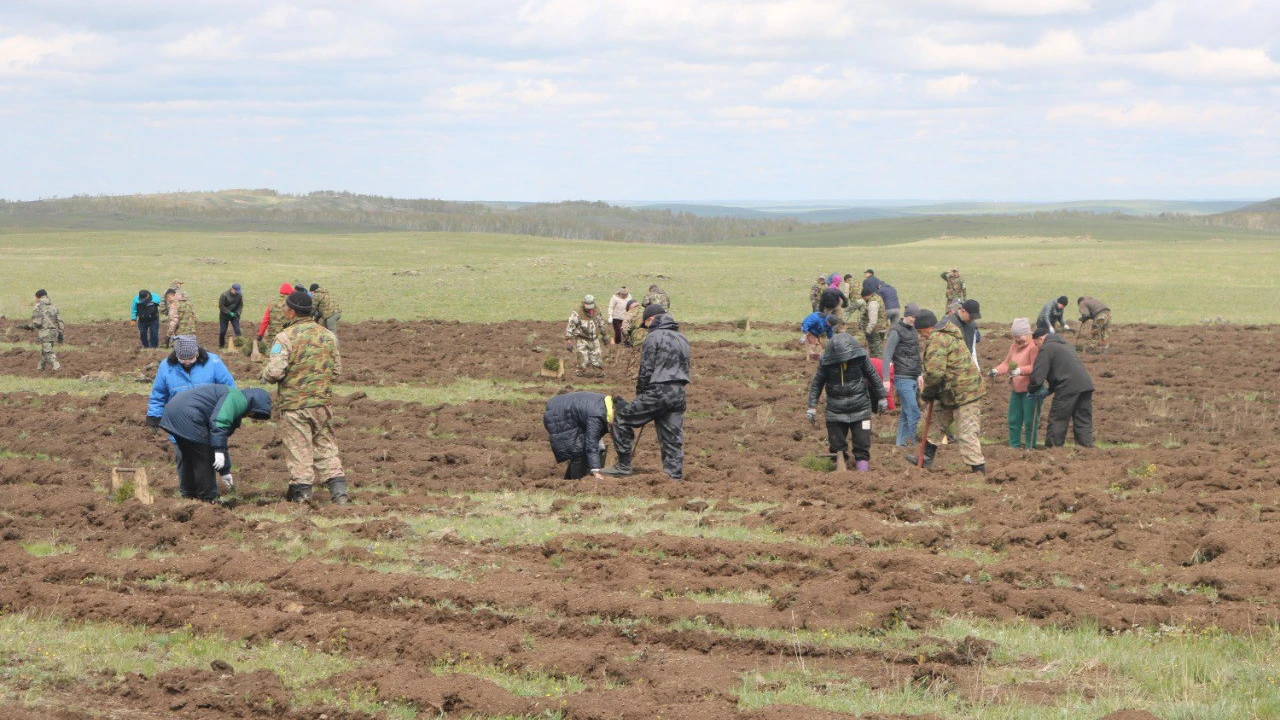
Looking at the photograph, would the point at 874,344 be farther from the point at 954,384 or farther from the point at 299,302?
the point at 299,302

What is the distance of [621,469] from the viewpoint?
44.0 ft

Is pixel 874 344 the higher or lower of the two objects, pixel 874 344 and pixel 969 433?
the higher

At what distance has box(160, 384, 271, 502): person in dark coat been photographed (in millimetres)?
11602

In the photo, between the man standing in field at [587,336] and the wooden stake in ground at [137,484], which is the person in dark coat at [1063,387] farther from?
the wooden stake in ground at [137,484]

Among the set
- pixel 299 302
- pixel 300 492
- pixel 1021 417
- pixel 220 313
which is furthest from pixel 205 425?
pixel 220 313

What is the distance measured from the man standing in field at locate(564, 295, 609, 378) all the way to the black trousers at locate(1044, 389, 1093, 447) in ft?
29.7

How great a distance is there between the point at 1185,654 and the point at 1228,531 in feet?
11.2

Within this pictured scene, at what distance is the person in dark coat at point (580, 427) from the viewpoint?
516 inches

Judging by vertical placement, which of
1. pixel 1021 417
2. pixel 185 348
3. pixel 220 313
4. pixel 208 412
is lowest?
pixel 1021 417

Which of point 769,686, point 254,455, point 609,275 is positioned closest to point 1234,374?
point 254,455

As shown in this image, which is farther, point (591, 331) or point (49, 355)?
point (49, 355)

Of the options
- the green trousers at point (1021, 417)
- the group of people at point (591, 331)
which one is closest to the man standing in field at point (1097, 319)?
the group of people at point (591, 331)

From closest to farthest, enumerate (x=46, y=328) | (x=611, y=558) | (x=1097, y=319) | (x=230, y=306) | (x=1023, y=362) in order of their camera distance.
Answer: (x=611, y=558), (x=1023, y=362), (x=46, y=328), (x=230, y=306), (x=1097, y=319)

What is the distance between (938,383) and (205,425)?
7.78 m
